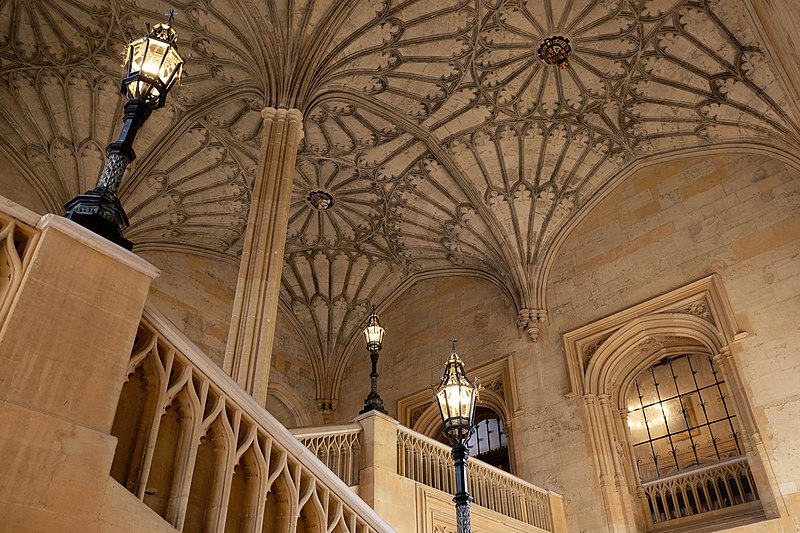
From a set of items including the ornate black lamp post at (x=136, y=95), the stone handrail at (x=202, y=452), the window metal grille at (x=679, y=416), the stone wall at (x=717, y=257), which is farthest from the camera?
the window metal grille at (x=679, y=416)

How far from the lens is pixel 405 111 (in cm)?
1164

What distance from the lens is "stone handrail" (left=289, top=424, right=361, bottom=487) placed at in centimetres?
715

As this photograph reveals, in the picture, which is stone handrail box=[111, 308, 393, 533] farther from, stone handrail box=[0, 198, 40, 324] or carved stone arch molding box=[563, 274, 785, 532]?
carved stone arch molding box=[563, 274, 785, 532]

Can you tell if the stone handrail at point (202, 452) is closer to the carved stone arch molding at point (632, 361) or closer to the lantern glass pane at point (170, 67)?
the lantern glass pane at point (170, 67)

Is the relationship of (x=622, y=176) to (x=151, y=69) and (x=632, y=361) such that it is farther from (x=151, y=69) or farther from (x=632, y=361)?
(x=151, y=69)

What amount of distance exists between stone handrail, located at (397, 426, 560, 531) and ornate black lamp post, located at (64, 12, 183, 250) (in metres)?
5.60

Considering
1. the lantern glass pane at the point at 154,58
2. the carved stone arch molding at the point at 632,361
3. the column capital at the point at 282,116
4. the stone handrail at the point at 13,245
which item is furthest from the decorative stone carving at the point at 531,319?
the stone handrail at the point at 13,245

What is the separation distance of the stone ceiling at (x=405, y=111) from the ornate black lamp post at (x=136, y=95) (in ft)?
19.2

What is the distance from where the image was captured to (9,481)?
1.90 metres

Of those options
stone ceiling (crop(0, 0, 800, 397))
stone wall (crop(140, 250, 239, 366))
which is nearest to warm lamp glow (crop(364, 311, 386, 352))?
stone ceiling (crop(0, 0, 800, 397))

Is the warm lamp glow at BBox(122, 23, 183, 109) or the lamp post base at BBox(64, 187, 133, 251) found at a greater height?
the warm lamp glow at BBox(122, 23, 183, 109)

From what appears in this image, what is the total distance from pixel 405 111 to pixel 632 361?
592 cm

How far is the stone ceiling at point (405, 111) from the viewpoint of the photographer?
994 centimetres

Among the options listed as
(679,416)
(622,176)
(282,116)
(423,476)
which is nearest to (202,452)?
(423,476)
